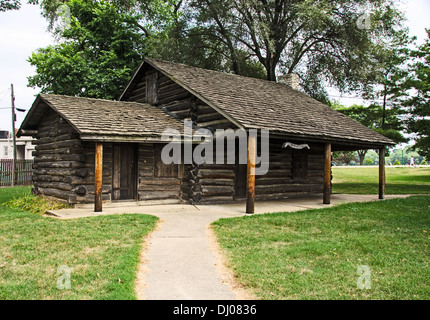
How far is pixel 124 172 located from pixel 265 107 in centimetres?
580

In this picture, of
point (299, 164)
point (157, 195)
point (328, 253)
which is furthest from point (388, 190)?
point (328, 253)

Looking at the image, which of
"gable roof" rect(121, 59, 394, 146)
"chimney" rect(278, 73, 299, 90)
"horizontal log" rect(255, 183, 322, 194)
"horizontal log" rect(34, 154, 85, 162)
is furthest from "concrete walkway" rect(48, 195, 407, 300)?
"chimney" rect(278, 73, 299, 90)

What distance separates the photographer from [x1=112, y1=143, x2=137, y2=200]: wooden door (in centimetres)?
1278

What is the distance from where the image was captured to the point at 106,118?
12.0 metres

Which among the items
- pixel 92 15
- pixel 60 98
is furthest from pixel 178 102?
pixel 92 15

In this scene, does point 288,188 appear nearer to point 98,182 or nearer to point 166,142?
point 166,142

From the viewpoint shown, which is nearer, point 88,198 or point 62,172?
point 88,198

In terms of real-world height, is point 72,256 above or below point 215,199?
below

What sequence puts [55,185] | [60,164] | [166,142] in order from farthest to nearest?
[55,185] < [60,164] < [166,142]

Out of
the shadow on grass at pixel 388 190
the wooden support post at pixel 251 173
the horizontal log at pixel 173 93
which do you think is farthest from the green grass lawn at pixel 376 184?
the horizontal log at pixel 173 93

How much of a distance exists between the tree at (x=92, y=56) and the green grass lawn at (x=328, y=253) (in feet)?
50.4

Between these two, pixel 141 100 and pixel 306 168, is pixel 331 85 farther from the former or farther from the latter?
pixel 141 100

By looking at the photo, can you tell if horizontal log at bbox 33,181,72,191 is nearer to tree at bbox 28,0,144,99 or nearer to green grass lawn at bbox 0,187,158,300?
green grass lawn at bbox 0,187,158,300
